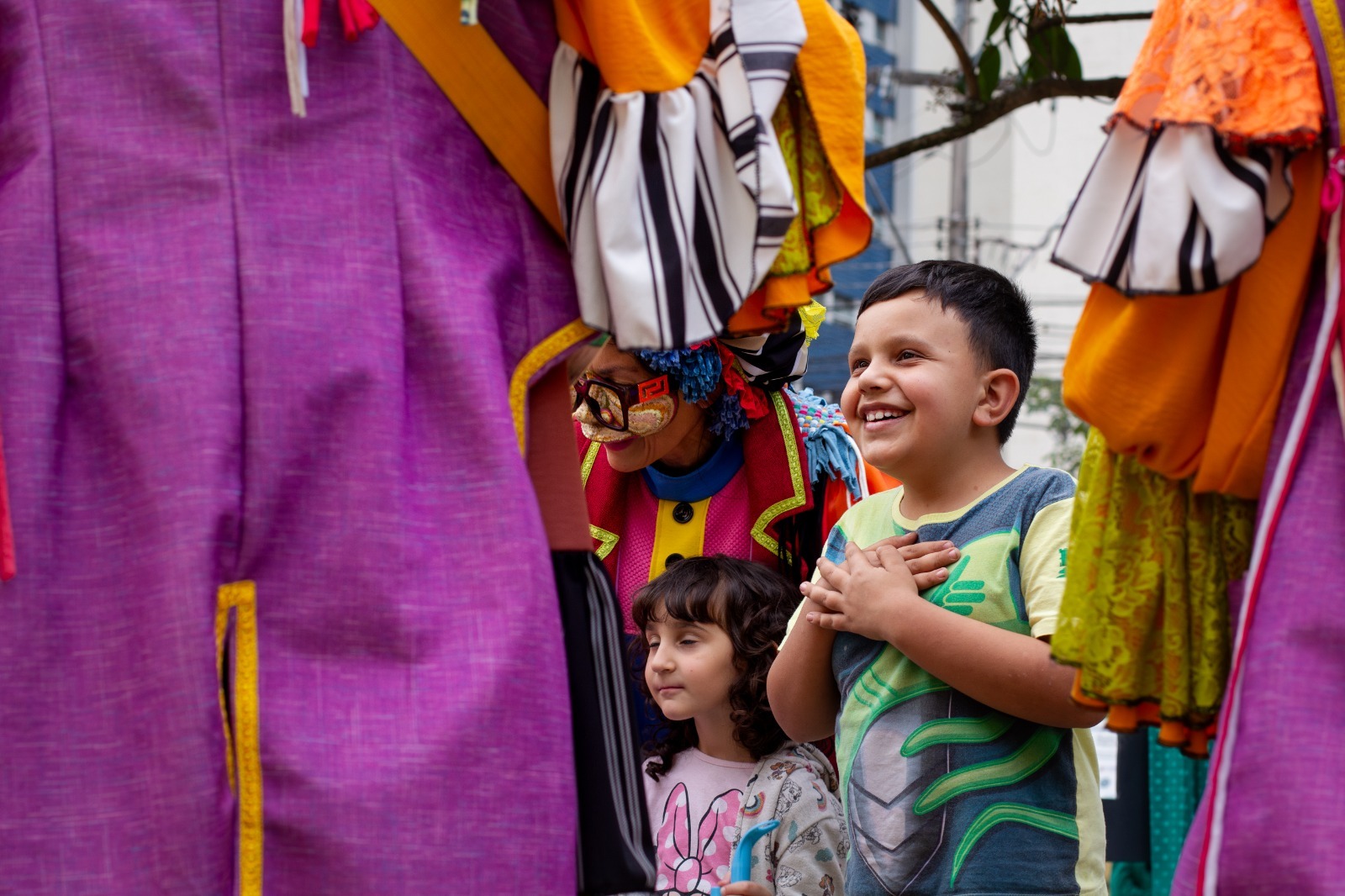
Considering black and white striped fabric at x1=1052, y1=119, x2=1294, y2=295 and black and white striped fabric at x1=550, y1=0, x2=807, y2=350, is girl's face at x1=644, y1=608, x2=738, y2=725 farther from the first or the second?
black and white striped fabric at x1=1052, y1=119, x2=1294, y2=295

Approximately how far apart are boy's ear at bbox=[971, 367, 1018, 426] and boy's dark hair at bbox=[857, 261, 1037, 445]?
18 millimetres

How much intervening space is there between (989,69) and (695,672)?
212 centimetres

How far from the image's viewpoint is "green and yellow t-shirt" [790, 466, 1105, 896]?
2.13 meters

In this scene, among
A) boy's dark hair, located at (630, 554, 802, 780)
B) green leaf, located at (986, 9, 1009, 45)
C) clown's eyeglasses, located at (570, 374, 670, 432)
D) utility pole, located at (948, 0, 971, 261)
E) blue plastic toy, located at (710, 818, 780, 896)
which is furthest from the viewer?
utility pole, located at (948, 0, 971, 261)

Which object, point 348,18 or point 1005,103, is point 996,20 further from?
point 348,18

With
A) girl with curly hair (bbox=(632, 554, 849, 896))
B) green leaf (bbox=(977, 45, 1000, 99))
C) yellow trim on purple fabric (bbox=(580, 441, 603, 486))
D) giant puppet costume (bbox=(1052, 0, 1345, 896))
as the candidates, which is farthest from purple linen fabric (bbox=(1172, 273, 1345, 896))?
green leaf (bbox=(977, 45, 1000, 99))

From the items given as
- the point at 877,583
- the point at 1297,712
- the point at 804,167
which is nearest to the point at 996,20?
the point at 877,583

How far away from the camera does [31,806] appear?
4.83 ft

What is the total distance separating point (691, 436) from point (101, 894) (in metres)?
1.78

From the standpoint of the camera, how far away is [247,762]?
1479mm

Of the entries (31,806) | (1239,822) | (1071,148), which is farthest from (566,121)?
(1071,148)

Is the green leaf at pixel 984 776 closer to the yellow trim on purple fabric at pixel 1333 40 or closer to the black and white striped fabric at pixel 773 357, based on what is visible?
the black and white striped fabric at pixel 773 357

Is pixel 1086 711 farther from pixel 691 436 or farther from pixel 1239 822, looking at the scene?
pixel 691 436

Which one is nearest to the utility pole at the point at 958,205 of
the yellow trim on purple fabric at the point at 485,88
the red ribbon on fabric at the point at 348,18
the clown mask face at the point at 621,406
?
the clown mask face at the point at 621,406
